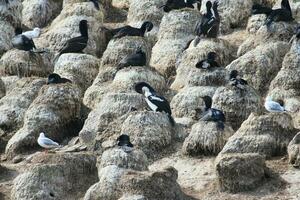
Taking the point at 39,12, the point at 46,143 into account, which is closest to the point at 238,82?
the point at 46,143

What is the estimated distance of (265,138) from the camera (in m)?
32.9

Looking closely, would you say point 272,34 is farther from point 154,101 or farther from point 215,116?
point 215,116

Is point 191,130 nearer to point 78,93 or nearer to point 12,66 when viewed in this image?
point 78,93

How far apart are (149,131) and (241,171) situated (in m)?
4.40

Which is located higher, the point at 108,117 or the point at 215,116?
the point at 215,116

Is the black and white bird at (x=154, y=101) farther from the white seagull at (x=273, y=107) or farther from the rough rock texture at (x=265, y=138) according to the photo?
the rough rock texture at (x=265, y=138)

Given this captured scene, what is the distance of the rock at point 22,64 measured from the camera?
139 feet

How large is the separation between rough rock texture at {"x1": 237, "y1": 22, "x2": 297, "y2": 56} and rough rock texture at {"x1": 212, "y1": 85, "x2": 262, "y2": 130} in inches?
163

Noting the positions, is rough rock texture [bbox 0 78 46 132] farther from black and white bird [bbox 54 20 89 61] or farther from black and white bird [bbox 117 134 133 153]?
black and white bird [bbox 117 134 133 153]

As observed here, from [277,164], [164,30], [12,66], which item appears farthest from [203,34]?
[277,164]

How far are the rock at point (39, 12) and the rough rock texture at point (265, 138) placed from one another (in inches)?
696

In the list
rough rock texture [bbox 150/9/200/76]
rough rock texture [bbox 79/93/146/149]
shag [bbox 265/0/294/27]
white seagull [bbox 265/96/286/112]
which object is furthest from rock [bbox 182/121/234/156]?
rough rock texture [bbox 150/9/200/76]

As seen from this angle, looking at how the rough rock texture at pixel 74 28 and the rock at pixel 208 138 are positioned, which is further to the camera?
the rough rock texture at pixel 74 28

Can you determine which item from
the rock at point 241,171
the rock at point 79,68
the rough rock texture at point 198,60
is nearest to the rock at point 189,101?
the rough rock texture at point 198,60
